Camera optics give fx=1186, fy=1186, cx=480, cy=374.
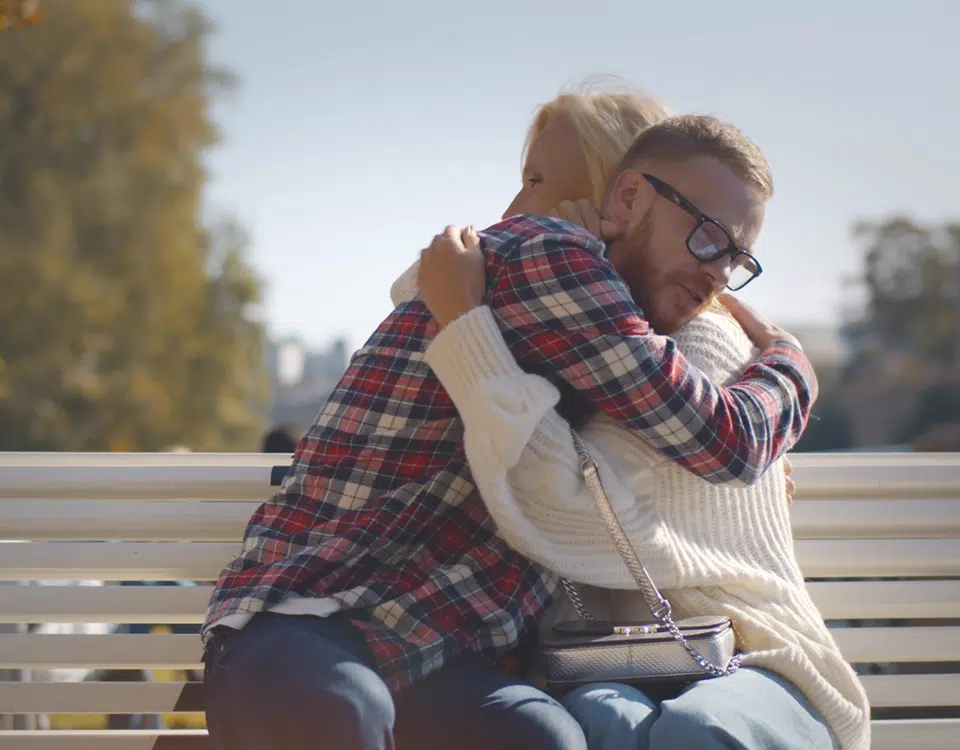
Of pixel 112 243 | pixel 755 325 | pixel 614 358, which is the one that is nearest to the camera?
pixel 614 358

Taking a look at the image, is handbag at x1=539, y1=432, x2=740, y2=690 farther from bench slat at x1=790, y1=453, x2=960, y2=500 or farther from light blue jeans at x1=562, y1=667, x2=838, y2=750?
bench slat at x1=790, y1=453, x2=960, y2=500

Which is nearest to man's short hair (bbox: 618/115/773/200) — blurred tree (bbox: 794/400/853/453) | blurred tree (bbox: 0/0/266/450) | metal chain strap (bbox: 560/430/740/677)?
metal chain strap (bbox: 560/430/740/677)

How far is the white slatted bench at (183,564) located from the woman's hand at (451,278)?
79cm

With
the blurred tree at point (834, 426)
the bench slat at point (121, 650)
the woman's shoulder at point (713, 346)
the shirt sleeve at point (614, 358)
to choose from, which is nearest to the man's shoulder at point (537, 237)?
the shirt sleeve at point (614, 358)

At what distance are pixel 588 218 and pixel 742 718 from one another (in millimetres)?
886

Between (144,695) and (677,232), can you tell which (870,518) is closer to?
(677,232)

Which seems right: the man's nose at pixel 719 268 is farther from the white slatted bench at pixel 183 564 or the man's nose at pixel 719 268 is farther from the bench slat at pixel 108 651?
the bench slat at pixel 108 651

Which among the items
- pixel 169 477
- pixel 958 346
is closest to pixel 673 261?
pixel 169 477

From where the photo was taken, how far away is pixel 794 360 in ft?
6.89

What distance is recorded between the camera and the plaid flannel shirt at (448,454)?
180 centimetres

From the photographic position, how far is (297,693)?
1687 mm

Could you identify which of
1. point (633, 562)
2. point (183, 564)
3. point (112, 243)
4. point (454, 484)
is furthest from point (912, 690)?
point (112, 243)

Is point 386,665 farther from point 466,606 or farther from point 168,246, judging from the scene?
point 168,246

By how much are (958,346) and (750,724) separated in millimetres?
46653
